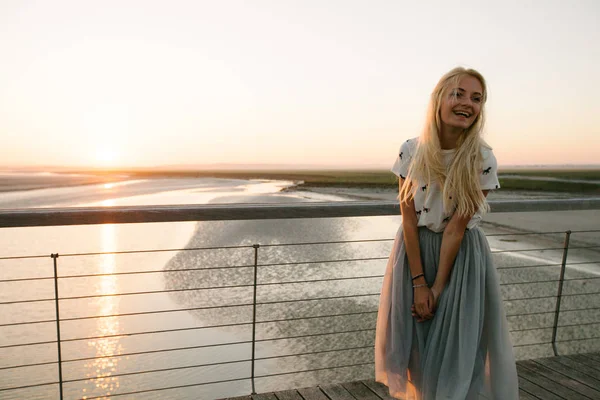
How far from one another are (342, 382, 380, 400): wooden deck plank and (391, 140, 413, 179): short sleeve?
122cm

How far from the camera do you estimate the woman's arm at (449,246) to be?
1833 mm

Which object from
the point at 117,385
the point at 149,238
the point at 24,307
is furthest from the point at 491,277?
the point at 149,238

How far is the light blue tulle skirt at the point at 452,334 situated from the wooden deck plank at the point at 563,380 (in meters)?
0.94

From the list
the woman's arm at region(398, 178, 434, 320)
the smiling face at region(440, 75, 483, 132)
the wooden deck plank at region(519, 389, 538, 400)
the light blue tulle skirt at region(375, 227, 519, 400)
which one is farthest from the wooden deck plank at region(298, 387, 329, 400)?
the smiling face at region(440, 75, 483, 132)

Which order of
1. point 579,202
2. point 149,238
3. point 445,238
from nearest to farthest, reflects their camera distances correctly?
point 445,238, point 579,202, point 149,238

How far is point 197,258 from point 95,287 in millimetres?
1996

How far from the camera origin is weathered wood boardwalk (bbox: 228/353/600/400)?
2.52 metres

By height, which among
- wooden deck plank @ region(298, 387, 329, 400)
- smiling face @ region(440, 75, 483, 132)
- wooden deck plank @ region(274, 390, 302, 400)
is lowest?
wooden deck plank @ region(298, 387, 329, 400)

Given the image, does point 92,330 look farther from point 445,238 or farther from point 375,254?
point 375,254

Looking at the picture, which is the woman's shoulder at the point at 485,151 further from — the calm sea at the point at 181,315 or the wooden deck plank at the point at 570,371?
the wooden deck plank at the point at 570,371

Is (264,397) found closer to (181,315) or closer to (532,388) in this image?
(532,388)

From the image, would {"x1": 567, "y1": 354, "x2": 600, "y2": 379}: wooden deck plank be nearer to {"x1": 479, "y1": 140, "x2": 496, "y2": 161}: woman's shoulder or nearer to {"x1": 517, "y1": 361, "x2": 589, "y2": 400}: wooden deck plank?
{"x1": 517, "y1": 361, "x2": 589, "y2": 400}: wooden deck plank

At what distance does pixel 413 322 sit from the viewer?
200 cm

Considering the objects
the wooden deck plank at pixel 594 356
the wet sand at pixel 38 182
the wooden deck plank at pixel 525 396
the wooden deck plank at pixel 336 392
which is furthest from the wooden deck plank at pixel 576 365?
the wet sand at pixel 38 182
